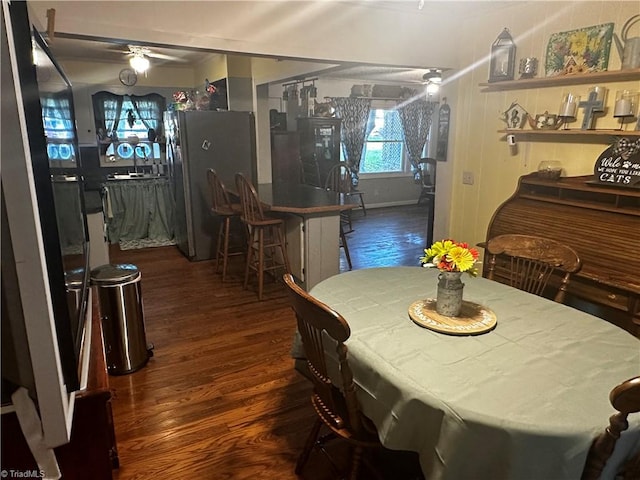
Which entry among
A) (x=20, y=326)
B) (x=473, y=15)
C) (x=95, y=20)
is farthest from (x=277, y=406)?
(x=473, y=15)

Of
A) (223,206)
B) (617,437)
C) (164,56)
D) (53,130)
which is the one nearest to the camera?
(617,437)

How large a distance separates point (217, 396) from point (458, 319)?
4.67 ft

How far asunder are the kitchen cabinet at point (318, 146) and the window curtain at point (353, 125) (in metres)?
0.62

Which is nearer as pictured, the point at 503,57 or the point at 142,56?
the point at 503,57

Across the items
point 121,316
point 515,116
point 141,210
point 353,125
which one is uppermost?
point 353,125

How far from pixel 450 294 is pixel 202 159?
3.73 m

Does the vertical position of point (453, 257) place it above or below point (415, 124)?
below

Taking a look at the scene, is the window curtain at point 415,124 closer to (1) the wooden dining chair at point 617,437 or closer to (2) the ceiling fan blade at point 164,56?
(2) the ceiling fan blade at point 164,56

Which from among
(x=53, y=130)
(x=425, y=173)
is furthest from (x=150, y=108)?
(x=53, y=130)

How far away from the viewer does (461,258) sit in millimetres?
1586

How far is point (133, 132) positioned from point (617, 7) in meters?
6.20

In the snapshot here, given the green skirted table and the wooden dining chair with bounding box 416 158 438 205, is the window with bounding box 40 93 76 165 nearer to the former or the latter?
the green skirted table

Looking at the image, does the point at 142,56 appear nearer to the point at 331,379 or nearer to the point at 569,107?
the point at 569,107

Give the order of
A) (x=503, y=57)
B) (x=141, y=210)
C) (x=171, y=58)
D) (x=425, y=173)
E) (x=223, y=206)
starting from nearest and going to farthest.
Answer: (x=503, y=57)
(x=223, y=206)
(x=141, y=210)
(x=171, y=58)
(x=425, y=173)
